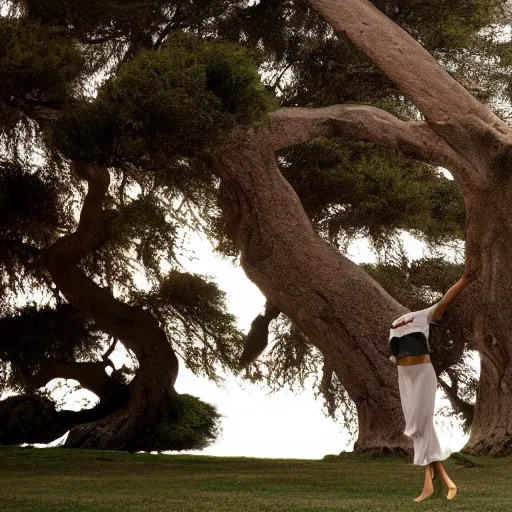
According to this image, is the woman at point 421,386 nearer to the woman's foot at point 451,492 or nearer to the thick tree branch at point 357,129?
the woman's foot at point 451,492

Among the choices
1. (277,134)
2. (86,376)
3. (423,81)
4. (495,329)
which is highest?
(423,81)

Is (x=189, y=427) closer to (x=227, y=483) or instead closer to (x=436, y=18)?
(x=227, y=483)

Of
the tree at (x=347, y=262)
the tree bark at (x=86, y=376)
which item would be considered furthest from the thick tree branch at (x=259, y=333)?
the tree at (x=347, y=262)

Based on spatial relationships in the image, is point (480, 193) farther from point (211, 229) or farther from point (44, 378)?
point (44, 378)

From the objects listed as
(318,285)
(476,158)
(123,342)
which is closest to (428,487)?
(476,158)

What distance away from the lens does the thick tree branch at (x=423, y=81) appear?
13.3 m

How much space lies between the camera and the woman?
701cm

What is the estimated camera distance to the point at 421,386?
7.05 m

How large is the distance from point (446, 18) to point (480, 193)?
15.0 ft

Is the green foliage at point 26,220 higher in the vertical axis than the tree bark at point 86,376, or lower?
higher

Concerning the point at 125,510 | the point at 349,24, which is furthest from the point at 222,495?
the point at 349,24

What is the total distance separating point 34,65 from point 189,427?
709 centimetres

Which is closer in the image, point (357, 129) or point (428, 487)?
point (428, 487)

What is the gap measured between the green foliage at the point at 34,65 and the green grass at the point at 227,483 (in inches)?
192
